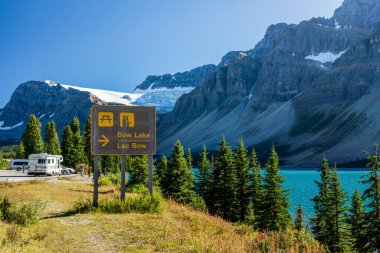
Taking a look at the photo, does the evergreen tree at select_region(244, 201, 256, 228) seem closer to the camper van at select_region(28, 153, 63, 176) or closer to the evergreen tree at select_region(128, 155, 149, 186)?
the evergreen tree at select_region(128, 155, 149, 186)

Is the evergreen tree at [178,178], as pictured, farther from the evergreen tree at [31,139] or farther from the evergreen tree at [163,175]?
the evergreen tree at [31,139]

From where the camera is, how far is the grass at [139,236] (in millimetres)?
12812

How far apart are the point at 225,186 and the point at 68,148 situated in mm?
51768

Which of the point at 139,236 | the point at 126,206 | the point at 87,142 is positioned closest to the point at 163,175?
the point at 87,142

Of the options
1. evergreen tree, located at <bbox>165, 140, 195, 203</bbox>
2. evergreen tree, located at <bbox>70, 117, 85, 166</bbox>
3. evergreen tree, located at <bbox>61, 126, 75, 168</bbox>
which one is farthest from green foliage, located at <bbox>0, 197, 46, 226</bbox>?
evergreen tree, located at <bbox>61, 126, 75, 168</bbox>

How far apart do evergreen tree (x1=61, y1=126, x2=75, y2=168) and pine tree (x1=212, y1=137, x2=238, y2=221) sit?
47.8 m

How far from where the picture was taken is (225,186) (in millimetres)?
49094

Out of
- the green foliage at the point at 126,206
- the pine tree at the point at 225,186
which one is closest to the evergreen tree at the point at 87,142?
the pine tree at the point at 225,186

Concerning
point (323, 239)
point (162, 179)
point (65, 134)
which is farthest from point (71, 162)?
point (323, 239)

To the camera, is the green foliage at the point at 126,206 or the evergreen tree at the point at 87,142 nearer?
the green foliage at the point at 126,206

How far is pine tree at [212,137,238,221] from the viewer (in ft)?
160

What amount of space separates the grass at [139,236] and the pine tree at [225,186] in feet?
97.6

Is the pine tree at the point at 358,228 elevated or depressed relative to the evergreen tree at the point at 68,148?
depressed

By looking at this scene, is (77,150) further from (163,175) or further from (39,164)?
(163,175)
